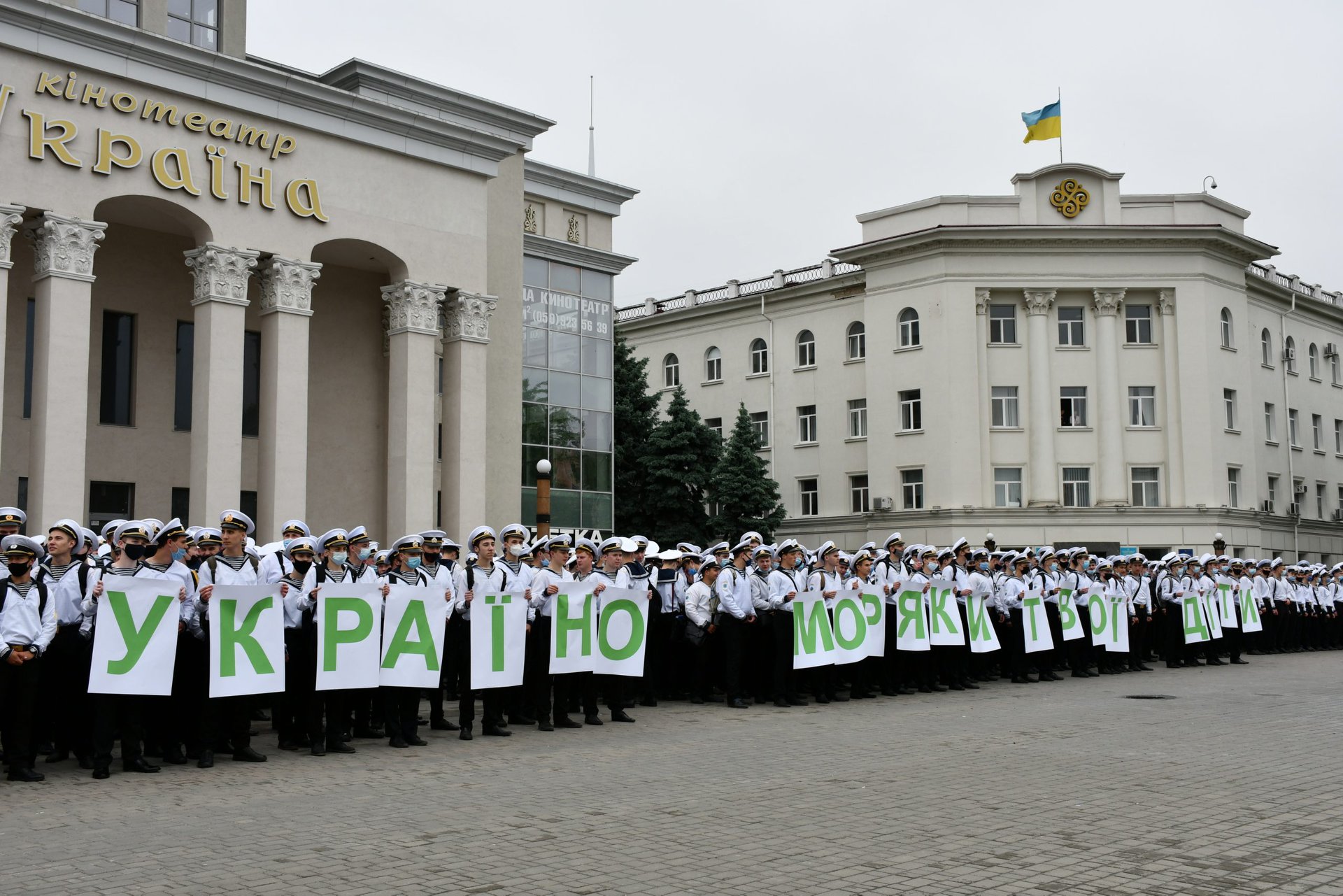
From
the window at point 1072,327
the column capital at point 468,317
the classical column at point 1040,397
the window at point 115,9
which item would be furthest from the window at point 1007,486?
the window at point 115,9

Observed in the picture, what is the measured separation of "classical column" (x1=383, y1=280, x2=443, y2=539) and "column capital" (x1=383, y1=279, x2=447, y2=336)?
16 mm

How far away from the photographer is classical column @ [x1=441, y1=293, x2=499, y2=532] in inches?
1168

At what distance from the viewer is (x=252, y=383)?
97.6 ft

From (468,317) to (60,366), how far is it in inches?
368

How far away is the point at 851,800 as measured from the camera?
941 cm

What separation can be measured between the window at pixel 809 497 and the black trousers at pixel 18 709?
→ 1779 inches

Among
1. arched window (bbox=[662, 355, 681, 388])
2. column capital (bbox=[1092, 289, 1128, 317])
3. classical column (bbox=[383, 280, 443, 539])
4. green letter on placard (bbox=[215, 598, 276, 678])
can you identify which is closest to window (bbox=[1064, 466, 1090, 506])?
column capital (bbox=[1092, 289, 1128, 317])

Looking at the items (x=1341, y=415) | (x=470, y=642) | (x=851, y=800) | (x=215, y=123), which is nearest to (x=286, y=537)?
(x=470, y=642)

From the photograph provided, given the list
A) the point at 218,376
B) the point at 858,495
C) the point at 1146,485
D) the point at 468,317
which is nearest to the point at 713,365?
the point at 858,495

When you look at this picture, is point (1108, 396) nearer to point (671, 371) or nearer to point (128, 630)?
point (671, 371)

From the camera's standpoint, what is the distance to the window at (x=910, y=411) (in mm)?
50375

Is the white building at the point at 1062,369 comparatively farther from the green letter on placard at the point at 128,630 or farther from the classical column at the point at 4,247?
the green letter on placard at the point at 128,630

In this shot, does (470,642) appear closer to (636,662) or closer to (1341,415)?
(636,662)

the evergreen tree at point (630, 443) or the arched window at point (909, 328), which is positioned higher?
the arched window at point (909, 328)
